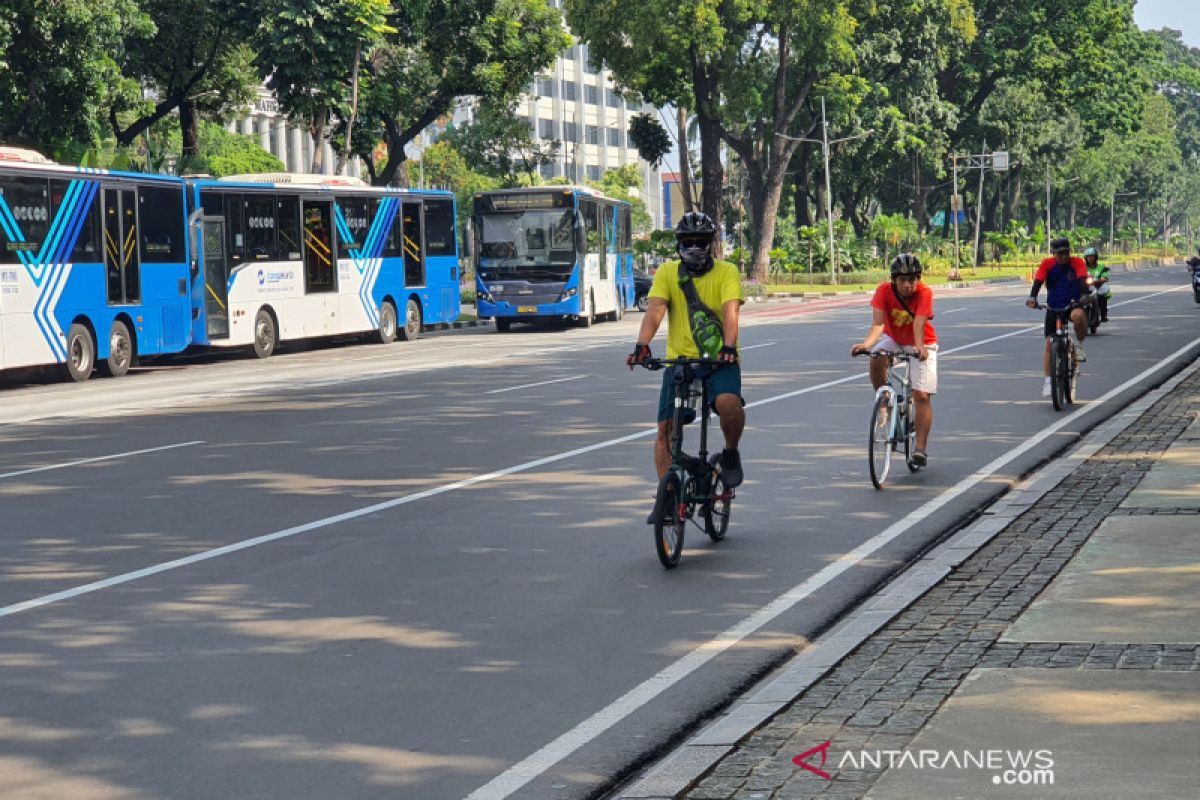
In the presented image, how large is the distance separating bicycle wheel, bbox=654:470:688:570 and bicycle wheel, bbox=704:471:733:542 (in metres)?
0.48

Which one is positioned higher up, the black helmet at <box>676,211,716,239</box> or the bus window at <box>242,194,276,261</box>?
the bus window at <box>242,194,276,261</box>

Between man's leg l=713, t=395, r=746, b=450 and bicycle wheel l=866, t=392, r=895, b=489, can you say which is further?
bicycle wheel l=866, t=392, r=895, b=489

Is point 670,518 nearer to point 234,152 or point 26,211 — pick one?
point 26,211

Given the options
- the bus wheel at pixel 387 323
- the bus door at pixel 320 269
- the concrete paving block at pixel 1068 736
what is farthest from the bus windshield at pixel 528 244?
the concrete paving block at pixel 1068 736

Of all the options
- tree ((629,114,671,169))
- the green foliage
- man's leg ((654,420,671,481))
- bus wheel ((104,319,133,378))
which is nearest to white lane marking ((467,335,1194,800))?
man's leg ((654,420,671,481))

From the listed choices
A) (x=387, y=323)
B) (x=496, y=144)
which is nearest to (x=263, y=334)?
(x=387, y=323)

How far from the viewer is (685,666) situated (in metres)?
7.35

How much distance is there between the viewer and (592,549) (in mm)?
10227

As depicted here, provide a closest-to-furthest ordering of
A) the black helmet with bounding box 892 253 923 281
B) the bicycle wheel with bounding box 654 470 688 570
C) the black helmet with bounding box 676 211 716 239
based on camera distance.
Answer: the bicycle wheel with bounding box 654 470 688 570 < the black helmet with bounding box 676 211 716 239 < the black helmet with bounding box 892 253 923 281

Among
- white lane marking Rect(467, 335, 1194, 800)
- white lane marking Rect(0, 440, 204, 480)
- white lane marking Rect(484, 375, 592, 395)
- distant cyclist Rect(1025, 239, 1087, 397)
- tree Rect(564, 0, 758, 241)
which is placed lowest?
white lane marking Rect(467, 335, 1194, 800)

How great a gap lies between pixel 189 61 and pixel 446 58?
21.8 feet

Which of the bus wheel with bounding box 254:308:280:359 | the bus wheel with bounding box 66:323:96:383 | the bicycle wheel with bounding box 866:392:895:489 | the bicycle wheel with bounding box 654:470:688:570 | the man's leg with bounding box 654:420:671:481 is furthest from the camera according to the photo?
the bus wheel with bounding box 254:308:280:359

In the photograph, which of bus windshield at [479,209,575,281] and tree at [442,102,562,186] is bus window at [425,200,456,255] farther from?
tree at [442,102,562,186]

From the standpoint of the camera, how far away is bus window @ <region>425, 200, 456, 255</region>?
127 feet
